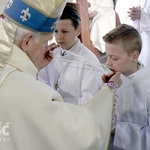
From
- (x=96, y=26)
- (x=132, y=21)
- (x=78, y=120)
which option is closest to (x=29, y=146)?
(x=78, y=120)

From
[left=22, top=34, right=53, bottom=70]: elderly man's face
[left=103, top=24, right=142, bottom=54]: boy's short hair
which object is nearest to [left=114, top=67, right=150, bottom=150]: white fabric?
[left=103, top=24, right=142, bottom=54]: boy's short hair

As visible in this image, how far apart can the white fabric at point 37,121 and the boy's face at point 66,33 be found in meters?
0.83

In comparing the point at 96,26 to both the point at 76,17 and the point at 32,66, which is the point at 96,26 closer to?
the point at 76,17

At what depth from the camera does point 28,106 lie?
0.95 meters

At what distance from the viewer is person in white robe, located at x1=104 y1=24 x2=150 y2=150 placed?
52.2 inches

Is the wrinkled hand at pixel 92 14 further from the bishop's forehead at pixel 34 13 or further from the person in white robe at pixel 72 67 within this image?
the bishop's forehead at pixel 34 13

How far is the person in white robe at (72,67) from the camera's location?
167cm

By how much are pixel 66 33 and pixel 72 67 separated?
20 cm

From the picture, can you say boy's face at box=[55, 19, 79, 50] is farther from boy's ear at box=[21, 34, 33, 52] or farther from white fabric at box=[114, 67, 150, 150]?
boy's ear at box=[21, 34, 33, 52]

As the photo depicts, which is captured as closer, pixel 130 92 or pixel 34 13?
pixel 34 13

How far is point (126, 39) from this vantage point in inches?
56.4

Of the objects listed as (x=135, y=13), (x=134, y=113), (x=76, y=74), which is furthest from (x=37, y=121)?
(x=135, y=13)

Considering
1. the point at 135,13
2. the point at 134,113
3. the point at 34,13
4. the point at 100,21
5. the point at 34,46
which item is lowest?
the point at 134,113

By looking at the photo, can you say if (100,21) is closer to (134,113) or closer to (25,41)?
(134,113)
